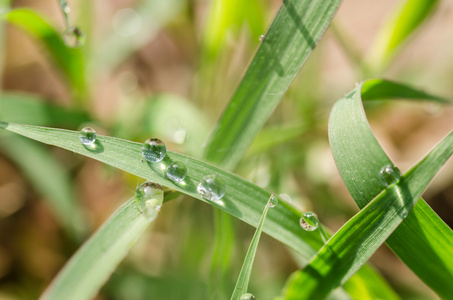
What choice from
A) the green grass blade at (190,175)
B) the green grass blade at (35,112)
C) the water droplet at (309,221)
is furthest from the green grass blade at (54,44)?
the water droplet at (309,221)

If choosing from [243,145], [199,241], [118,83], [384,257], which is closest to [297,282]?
[243,145]

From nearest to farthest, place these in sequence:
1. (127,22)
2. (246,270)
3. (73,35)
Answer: (246,270) < (73,35) < (127,22)

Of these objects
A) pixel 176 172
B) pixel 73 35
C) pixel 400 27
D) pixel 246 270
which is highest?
pixel 400 27

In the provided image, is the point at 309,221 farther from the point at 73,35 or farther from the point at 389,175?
the point at 73,35

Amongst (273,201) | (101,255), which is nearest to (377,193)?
(273,201)

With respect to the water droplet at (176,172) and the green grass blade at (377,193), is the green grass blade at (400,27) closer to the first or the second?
the green grass blade at (377,193)

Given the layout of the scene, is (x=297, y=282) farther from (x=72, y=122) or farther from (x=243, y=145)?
(x=72, y=122)
